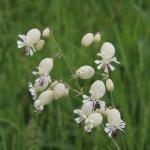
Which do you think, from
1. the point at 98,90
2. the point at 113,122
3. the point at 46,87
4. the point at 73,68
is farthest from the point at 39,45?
the point at 73,68

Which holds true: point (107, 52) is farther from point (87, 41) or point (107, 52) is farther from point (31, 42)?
point (31, 42)

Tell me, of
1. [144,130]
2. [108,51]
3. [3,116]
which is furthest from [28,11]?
[108,51]

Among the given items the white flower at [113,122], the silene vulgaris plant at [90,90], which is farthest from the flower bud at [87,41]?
the white flower at [113,122]

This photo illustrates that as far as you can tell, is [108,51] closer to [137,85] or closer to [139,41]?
[137,85]

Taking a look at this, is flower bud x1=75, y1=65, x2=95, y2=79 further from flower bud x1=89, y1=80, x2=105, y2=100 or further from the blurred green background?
the blurred green background

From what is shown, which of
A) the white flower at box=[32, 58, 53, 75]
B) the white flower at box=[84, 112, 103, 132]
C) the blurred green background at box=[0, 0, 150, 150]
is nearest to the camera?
the white flower at box=[84, 112, 103, 132]

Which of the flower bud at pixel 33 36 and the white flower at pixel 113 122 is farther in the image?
the flower bud at pixel 33 36

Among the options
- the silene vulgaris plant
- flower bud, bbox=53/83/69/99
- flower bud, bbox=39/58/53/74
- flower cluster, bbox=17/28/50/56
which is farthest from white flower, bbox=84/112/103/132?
flower cluster, bbox=17/28/50/56

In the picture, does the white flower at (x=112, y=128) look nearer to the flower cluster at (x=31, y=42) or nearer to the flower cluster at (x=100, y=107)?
the flower cluster at (x=100, y=107)

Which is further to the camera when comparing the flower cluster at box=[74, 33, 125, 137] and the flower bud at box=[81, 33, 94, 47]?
the flower bud at box=[81, 33, 94, 47]
